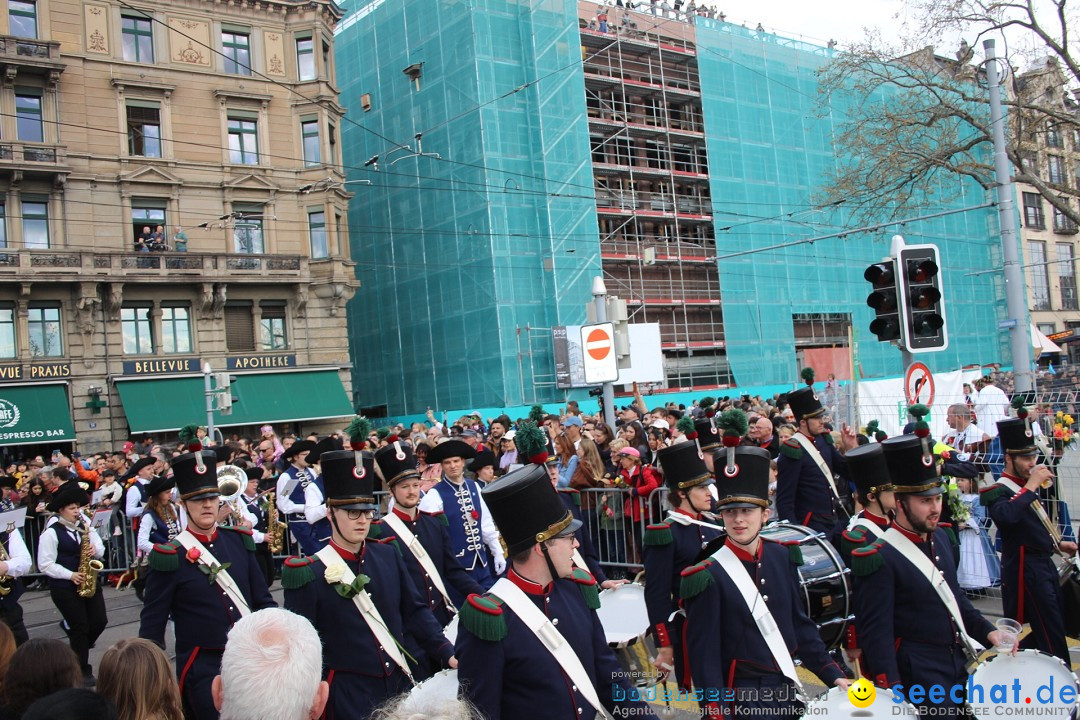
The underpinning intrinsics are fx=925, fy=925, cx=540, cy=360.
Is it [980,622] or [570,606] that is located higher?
[570,606]

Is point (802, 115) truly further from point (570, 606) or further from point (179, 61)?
point (570, 606)

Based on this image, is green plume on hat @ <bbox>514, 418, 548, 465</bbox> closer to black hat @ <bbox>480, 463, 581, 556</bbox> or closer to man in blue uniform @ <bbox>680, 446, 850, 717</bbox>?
man in blue uniform @ <bbox>680, 446, 850, 717</bbox>

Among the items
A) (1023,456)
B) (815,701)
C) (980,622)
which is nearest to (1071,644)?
(1023,456)

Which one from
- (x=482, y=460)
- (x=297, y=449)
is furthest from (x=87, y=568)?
(x=482, y=460)

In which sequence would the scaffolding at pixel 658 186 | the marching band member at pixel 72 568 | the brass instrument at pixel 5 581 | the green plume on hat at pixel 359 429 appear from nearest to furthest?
the green plume on hat at pixel 359 429 < the brass instrument at pixel 5 581 < the marching band member at pixel 72 568 < the scaffolding at pixel 658 186

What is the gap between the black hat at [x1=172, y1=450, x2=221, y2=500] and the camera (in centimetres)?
610

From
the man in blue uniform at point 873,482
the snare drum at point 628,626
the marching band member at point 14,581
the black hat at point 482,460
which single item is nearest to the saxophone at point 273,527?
the marching band member at point 14,581

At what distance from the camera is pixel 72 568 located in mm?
9352

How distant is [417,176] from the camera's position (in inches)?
1379

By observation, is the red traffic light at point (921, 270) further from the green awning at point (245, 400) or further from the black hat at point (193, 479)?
the green awning at point (245, 400)

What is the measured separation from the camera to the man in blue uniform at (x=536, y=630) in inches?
146

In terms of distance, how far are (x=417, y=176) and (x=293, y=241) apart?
5.27 m

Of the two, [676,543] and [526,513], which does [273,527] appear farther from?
[526,513]

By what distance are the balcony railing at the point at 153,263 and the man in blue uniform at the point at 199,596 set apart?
26.6 meters
